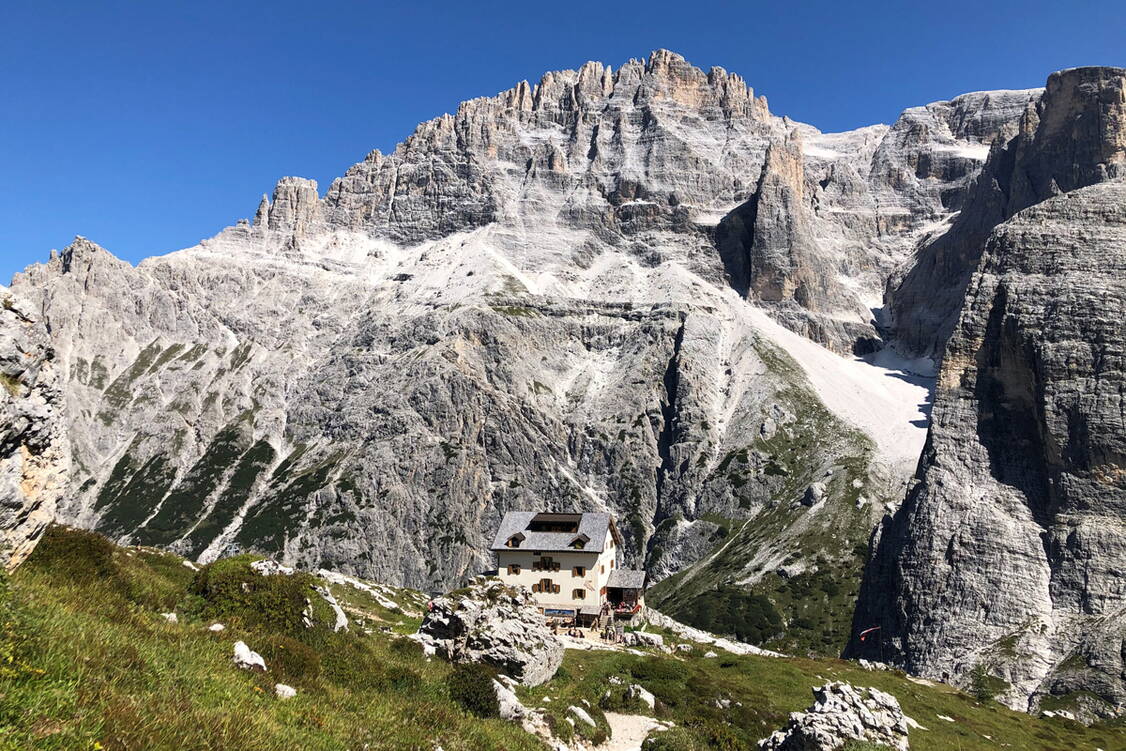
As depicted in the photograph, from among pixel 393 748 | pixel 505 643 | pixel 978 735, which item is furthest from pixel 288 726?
pixel 978 735

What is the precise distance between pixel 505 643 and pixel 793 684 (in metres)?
29.1

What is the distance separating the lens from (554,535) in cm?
8006

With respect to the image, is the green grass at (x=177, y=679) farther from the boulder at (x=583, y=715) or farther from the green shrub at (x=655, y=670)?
the green shrub at (x=655, y=670)

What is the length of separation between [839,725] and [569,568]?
49.8 m

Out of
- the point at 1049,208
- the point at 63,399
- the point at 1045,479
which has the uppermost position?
the point at 1049,208

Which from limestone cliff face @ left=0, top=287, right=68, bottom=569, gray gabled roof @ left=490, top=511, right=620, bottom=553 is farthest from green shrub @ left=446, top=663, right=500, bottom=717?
gray gabled roof @ left=490, top=511, right=620, bottom=553

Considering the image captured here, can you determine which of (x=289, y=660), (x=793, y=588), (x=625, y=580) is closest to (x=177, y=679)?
(x=289, y=660)

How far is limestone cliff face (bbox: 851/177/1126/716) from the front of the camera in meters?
110

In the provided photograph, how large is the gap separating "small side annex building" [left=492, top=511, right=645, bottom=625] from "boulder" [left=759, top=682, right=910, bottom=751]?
40683 mm

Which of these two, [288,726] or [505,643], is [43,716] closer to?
[288,726]

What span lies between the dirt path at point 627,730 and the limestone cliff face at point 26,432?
21.4 m

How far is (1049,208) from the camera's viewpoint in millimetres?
150500

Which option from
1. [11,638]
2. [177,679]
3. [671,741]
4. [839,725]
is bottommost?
[671,741]

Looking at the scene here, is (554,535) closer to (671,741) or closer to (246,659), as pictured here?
(671,741)
